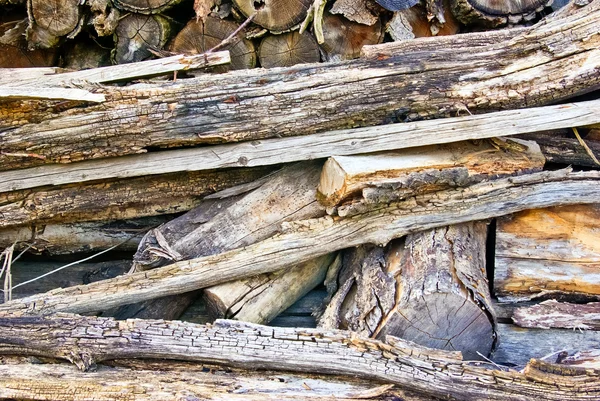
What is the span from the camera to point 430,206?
2811mm

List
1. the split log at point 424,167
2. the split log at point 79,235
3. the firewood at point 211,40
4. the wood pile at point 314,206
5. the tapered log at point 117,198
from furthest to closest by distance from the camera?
the firewood at point 211,40 → the split log at point 79,235 → the tapered log at point 117,198 → the split log at point 424,167 → the wood pile at point 314,206

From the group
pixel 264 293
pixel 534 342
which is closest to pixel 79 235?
pixel 264 293

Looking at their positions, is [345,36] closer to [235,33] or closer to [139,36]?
[235,33]

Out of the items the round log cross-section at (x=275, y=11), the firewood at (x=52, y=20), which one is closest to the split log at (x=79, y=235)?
the firewood at (x=52, y=20)

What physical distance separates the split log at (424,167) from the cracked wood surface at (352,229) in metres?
0.08

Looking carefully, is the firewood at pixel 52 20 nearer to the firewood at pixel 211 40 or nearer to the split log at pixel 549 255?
the firewood at pixel 211 40

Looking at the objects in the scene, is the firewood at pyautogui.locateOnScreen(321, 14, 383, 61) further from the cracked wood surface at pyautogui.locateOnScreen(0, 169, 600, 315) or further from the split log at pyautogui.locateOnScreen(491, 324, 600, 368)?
the split log at pyautogui.locateOnScreen(491, 324, 600, 368)

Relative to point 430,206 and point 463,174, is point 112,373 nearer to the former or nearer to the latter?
point 430,206

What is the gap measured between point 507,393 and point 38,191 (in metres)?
2.53

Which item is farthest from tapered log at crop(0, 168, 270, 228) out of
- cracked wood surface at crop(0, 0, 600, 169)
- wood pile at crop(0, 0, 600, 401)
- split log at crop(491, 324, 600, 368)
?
split log at crop(491, 324, 600, 368)

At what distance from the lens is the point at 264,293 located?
9.72 feet

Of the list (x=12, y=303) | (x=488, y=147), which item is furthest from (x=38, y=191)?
(x=488, y=147)

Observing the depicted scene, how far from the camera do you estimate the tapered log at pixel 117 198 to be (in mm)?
2984

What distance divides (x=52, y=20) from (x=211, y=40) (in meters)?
0.91
